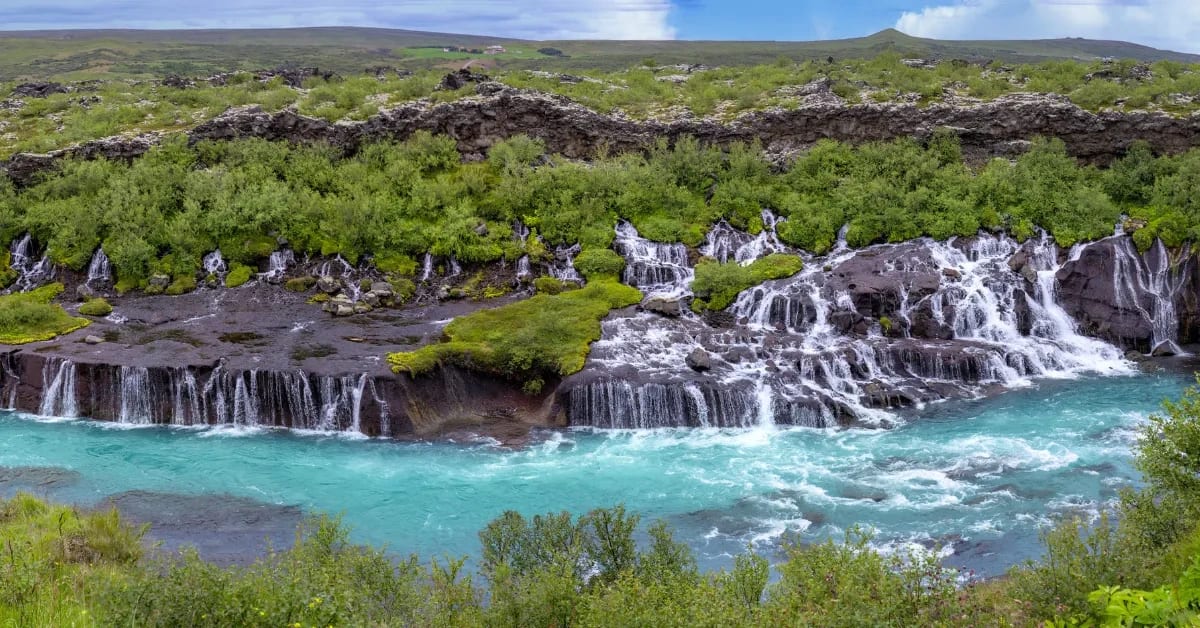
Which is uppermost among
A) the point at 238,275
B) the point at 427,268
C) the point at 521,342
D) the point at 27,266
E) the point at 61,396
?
the point at 427,268

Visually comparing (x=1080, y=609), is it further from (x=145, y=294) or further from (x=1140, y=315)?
(x=145, y=294)

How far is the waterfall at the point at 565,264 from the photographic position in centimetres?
4297

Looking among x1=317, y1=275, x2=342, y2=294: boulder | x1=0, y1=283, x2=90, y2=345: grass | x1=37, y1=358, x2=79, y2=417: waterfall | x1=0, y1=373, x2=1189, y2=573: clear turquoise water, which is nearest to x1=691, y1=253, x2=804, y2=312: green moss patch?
x1=0, y1=373, x2=1189, y2=573: clear turquoise water

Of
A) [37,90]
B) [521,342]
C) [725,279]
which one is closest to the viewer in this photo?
[521,342]

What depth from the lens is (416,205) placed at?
46.3 meters

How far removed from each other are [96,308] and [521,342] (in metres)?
21.7

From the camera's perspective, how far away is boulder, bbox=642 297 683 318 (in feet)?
124

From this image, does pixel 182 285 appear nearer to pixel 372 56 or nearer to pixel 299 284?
pixel 299 284

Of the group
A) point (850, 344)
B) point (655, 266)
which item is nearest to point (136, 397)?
point (655, 266)

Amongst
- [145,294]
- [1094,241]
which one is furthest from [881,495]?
[145,294]

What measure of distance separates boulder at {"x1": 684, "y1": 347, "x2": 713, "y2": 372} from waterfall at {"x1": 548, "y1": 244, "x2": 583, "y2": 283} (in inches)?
424

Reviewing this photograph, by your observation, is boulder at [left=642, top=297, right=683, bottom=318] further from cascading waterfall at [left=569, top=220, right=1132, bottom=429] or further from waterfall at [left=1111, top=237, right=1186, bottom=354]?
waterfall at [left=1111, top=237, right=1186, bottom=354]

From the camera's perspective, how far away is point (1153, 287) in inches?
1479

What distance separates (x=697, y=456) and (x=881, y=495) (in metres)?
6.33
